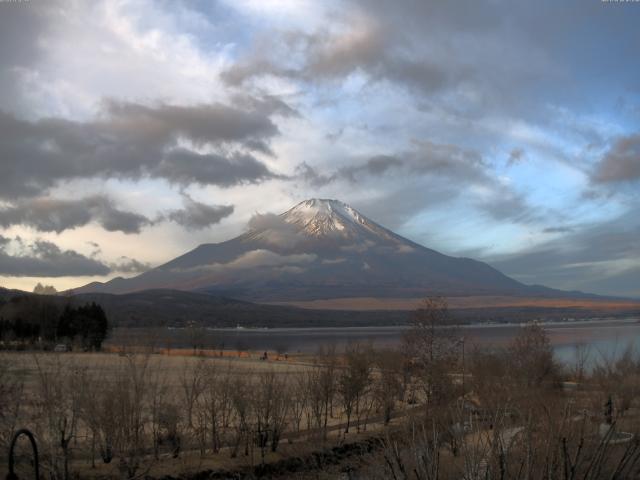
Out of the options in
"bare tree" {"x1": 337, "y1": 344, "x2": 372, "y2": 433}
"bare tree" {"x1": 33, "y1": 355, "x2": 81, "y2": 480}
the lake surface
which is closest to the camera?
Answer: "bare tree" {"x1": 33, "y1": 355, "x2": 81, "y2": 480}

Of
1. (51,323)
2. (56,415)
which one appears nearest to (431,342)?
(56,415)

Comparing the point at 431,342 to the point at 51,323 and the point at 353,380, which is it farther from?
the point at 51,323

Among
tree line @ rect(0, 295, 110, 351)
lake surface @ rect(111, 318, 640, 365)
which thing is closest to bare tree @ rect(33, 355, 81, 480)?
lake surface @ rect(111, 318, 640, 365)

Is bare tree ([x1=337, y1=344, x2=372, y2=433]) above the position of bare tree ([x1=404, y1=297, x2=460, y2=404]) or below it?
below

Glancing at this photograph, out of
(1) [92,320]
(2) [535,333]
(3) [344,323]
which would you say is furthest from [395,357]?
(3) [344,323]

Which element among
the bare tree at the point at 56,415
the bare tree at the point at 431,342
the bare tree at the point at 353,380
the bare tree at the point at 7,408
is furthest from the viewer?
the bare tree at the point at 431,342

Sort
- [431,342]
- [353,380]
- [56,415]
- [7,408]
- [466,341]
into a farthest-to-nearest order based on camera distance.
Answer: [466,341] → [431,342] → [353,380] → [56,415] → [7,408]

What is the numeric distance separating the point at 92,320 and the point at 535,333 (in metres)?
54.5

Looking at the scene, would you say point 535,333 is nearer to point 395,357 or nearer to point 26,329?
point 395,357

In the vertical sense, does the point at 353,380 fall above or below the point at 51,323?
below

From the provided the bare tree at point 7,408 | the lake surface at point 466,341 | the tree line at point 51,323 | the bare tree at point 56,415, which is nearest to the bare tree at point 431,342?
the lake surface at point 466,341

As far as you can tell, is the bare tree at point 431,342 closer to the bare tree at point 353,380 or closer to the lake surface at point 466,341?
the bare tree at point 353,380

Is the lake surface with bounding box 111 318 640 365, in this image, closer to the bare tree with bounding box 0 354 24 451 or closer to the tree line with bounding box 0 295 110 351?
the tree line with bounding box 0 295 110 351

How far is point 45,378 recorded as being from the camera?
1421 cm
